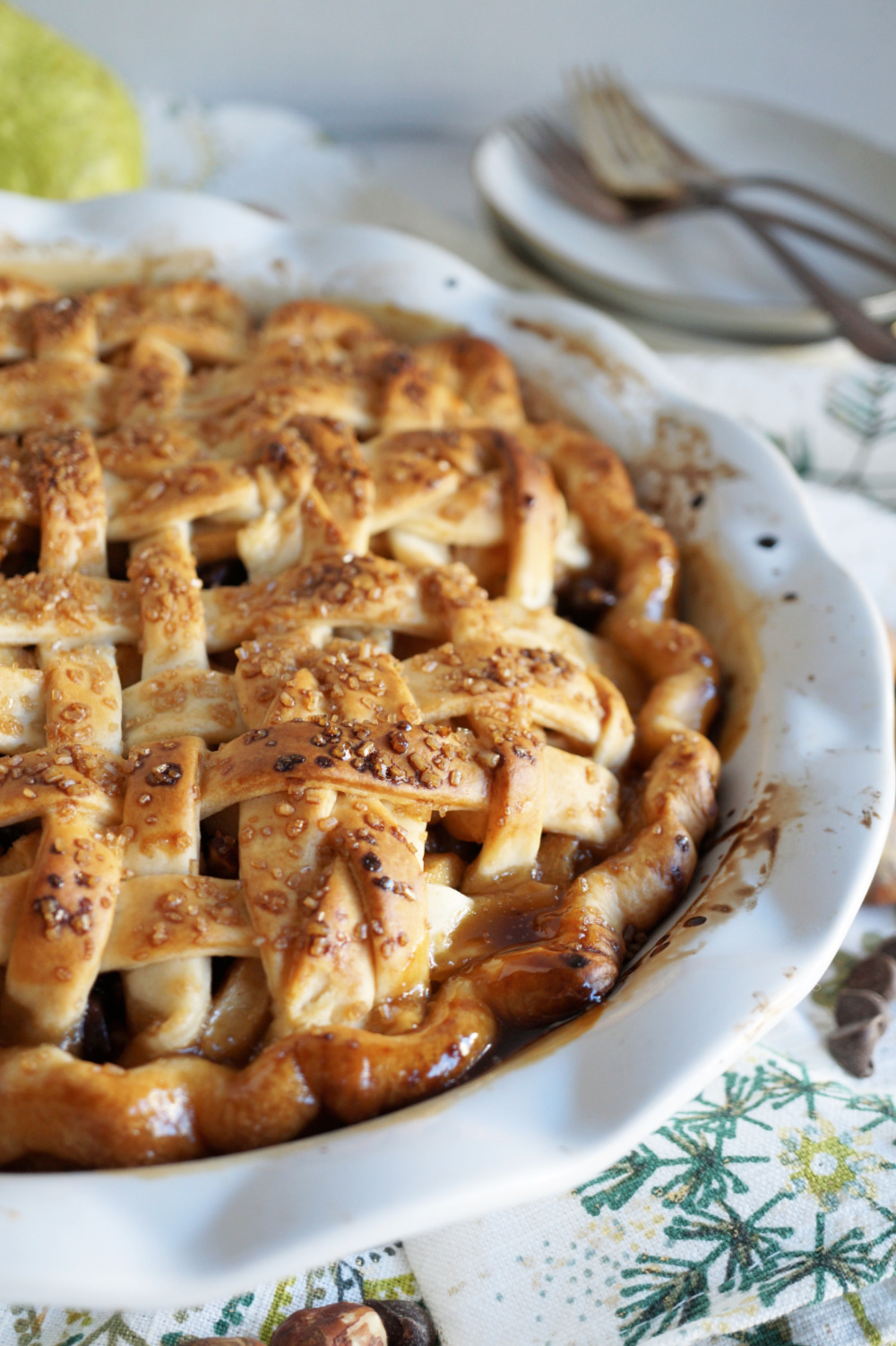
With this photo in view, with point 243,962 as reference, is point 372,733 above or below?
above

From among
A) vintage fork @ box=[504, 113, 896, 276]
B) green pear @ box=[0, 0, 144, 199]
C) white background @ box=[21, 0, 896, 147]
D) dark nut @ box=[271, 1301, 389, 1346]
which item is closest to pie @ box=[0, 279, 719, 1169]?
dark nut @ box=[271, 1301, 389, 1346]

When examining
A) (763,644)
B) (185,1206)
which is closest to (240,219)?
(763,644)

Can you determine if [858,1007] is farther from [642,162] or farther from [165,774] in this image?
[642,162]

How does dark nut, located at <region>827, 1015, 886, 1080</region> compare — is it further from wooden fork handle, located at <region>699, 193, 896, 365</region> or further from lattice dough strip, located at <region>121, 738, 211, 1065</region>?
wooden fork handle, located at <region>699, 193, 896, 365</region>

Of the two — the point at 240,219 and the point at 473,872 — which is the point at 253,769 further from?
the point at 240,219

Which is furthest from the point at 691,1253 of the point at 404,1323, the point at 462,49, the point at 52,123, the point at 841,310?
the point at 462,49

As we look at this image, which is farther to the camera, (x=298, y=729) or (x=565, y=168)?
(x=565, y=168)
